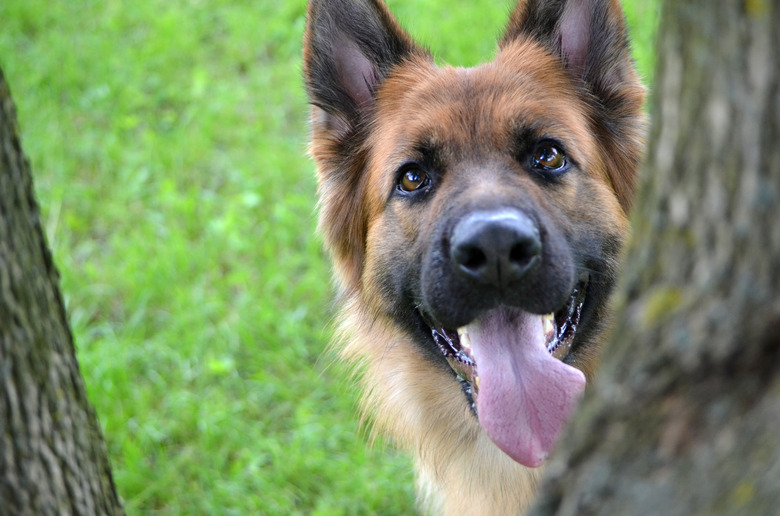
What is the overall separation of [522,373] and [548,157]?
978 mm

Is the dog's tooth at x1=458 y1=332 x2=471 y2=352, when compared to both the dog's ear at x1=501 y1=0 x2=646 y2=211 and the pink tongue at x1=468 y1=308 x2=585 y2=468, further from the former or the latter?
the dog's ear at x1=501 y1=0 x2=646 y2=211

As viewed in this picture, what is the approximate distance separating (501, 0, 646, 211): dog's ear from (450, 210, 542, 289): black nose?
955mm

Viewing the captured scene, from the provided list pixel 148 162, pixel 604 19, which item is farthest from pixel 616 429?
pixel 148 162

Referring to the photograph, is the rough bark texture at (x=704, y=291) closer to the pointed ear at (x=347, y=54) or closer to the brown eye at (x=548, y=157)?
the brown eye at (x=548, y=157)

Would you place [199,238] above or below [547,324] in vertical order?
above

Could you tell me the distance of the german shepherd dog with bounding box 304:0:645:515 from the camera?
9.45ft

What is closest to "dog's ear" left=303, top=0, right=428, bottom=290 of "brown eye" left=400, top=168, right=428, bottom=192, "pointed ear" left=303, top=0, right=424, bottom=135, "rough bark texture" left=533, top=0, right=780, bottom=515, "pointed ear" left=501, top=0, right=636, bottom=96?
"pointed ear" left=303, top=0, right=424, bottom=135

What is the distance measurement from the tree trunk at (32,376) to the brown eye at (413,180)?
5.37 ft

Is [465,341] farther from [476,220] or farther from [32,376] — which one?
[32,376]

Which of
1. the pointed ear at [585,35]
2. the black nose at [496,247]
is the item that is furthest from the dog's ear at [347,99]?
the black nose at [496,247]

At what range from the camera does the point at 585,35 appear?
3.51m

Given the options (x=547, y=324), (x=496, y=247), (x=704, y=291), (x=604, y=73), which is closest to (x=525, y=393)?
(x=547, y=324)

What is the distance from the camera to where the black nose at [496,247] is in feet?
8.71

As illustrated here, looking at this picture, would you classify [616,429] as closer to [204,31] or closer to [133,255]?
[133,255]
